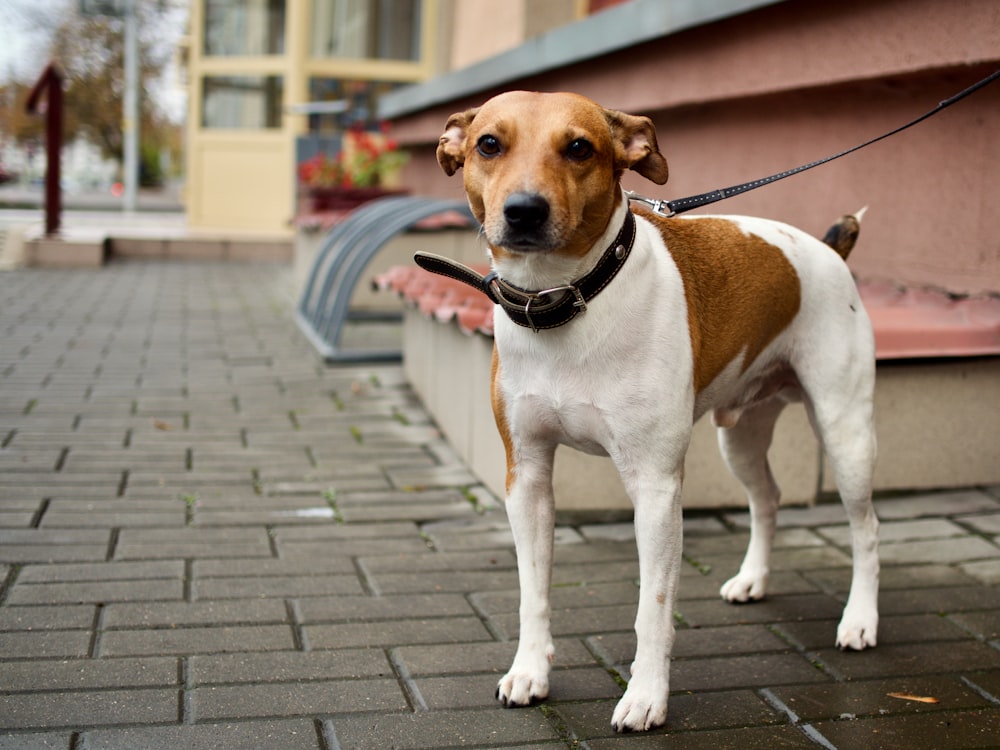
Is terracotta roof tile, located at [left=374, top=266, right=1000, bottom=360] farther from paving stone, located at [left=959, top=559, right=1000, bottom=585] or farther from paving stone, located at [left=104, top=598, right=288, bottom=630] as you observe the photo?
paving stone, located at [left=104, top=598, right=288, bottom=630]

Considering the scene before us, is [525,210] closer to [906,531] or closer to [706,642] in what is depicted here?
[706,642]

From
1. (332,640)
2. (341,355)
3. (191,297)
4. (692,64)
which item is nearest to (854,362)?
(332,640)

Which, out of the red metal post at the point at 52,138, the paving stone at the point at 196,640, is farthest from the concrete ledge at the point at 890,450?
the red metal post at the point at 52,138

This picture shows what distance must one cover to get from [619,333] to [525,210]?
49cm

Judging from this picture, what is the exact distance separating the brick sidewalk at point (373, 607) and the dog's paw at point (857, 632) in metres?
0.05

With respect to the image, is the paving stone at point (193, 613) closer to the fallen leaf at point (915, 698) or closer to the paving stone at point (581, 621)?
the paving stone at point (581, 621)

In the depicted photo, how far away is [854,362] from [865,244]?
93.1 inches

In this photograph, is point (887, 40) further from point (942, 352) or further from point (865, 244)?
point (942, 352)

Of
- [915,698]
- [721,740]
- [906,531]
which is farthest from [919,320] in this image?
[721,740]

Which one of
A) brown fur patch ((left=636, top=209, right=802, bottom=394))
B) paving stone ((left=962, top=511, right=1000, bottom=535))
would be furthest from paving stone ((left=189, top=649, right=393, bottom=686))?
paving stone ((left=962, top=511, right=1000, bottom=535))

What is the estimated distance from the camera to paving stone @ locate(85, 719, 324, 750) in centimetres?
289

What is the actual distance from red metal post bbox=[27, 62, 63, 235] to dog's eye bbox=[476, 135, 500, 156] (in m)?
13.4

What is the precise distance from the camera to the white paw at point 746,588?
3.99 meters

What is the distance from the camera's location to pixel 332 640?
361cm
